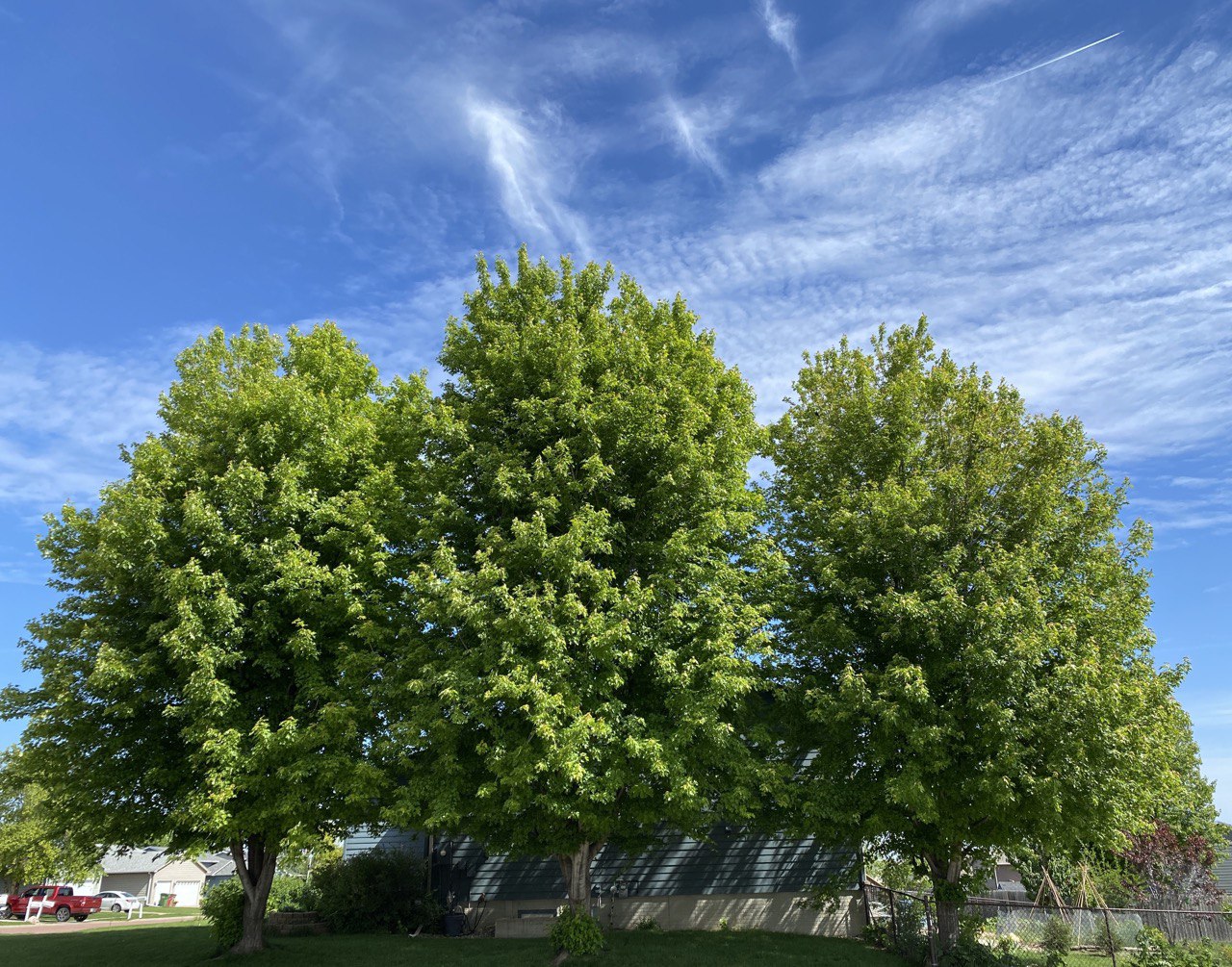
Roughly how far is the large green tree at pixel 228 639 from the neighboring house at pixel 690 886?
6294mm

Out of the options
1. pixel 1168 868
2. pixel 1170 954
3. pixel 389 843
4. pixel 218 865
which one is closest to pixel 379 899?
pixel 389 843

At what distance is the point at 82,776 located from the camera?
16.0 metres

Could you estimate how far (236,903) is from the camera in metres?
19.0

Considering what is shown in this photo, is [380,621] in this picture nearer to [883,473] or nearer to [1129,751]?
[883,473]

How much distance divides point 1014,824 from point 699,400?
424 inches

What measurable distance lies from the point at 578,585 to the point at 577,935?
6.36 m

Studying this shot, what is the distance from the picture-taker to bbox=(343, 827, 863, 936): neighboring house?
2055 centimetres

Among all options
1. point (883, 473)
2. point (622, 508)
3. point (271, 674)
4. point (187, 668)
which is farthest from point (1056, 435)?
point (187, 668)

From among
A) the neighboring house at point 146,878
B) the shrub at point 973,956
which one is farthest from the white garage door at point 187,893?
the shrub at point 973,956

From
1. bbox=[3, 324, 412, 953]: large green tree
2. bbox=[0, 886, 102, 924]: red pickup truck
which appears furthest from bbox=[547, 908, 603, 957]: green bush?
bbox=[0, 886, 102, 924]: red pickup truck

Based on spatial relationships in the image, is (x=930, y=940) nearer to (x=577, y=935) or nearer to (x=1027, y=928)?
(x=577, y=935)

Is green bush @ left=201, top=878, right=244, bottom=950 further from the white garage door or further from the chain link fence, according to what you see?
the white garage door

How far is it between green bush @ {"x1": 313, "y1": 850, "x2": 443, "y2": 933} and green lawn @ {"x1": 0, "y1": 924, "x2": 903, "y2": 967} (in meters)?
1.52

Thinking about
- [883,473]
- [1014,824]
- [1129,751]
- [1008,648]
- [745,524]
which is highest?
[883,473]
